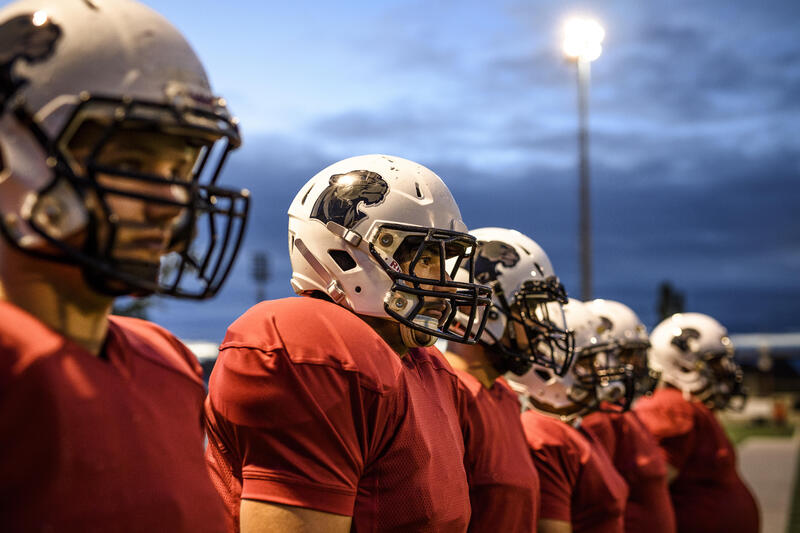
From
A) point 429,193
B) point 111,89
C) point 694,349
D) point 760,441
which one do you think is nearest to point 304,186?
point 429,193

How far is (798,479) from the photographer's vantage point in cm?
1486

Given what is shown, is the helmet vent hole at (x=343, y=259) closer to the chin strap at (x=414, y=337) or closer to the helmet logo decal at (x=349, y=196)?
the helmet logo decal at (x=349, y=196)

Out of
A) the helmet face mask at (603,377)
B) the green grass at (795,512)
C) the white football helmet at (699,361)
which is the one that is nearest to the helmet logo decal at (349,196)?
the helmet face mask at (603,377)

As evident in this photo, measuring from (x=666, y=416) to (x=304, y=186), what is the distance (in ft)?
14.5

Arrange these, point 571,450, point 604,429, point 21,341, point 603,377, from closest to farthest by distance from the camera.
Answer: point 21,341
point 571,450
point 603,377
point 604,429

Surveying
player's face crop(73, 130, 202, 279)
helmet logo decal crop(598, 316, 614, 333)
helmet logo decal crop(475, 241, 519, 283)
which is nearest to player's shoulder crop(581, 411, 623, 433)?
helmet logo decal crop(598, 316, 614, 333)

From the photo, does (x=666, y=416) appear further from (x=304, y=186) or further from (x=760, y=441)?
(x=760, y=441)

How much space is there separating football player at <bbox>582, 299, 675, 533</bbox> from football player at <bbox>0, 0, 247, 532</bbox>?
372 centimetres

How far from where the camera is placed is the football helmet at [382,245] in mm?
2850

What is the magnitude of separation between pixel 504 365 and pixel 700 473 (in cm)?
336

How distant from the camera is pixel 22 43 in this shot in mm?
1669

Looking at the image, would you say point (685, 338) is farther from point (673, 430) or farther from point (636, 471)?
point (636, 471)

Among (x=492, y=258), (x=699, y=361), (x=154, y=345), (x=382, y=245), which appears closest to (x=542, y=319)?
(x=492, y=258)

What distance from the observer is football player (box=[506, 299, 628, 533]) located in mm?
4066
